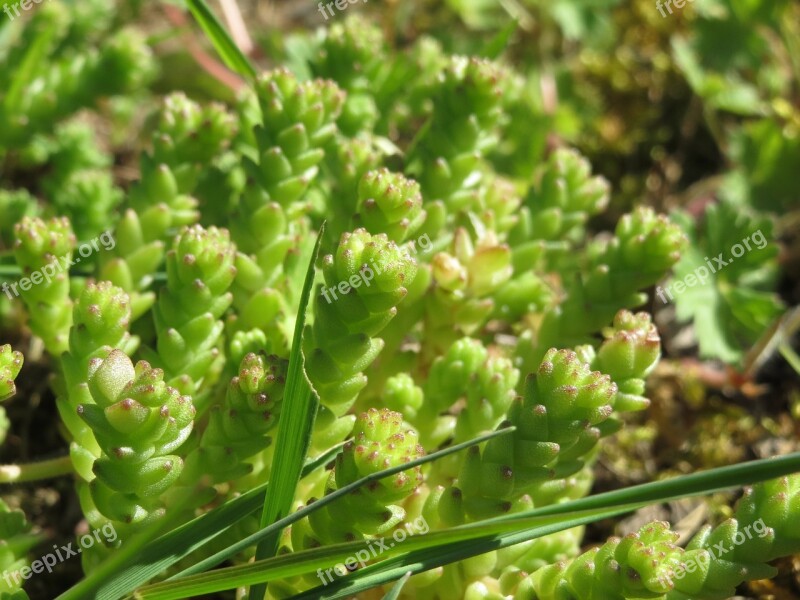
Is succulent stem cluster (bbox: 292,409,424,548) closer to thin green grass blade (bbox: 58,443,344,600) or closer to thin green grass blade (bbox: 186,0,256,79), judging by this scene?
thin green grass blade (bbox: 58,443,344,600)

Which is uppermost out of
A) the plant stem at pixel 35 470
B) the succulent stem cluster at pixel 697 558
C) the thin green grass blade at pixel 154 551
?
the plant stem at pixel 35 470

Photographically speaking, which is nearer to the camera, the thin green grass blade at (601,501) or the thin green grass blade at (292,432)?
the thin green grass blade at (601,501)

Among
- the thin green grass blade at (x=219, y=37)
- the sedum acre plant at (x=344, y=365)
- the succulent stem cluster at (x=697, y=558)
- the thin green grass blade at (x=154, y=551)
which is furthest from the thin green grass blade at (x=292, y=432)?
the thin green grass blade at (x=219, y=37)

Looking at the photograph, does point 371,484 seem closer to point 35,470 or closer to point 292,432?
point 292,432

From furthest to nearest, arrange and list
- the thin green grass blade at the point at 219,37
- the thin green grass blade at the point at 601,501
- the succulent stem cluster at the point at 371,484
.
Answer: the thin green grass blade at the point at 219,37, the succulent stem cluster at the point at 371,484, the thin green grass blade at the point at 601,501

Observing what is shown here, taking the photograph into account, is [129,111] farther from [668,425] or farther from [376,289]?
[668,425]

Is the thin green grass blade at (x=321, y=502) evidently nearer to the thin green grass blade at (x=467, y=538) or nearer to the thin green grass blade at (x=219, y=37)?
the thin green grass blade at (x=467, y=538)

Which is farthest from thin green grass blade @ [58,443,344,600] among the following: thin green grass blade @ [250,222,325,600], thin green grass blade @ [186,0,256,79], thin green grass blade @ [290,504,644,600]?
thin green grass blade @ [186,0,256,79]
